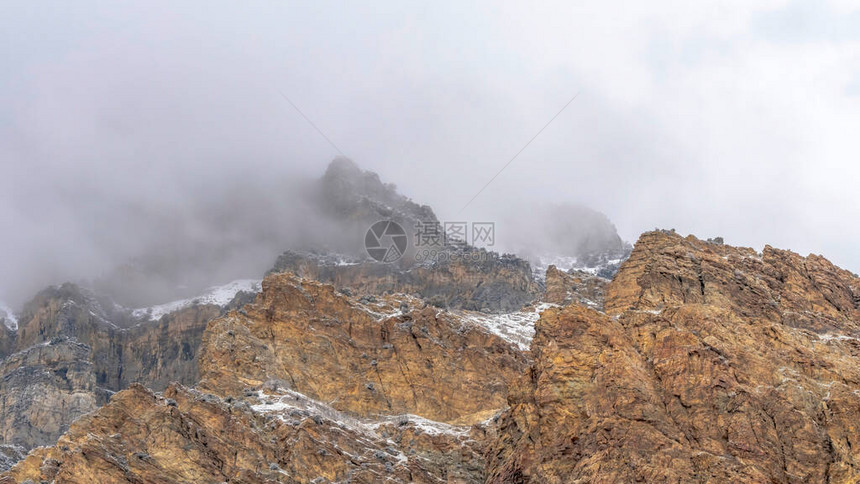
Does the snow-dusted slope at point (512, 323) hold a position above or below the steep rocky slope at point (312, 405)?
above

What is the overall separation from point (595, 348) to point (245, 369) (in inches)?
1943

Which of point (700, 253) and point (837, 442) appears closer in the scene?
point (837, 442)

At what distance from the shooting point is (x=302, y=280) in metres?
131

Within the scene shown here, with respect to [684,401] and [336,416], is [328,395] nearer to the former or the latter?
[336,416]

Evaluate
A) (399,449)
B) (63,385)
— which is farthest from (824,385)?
(63,385)

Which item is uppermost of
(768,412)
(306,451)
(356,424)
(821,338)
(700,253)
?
(700,253)

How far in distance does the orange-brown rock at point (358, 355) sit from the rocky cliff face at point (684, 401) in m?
28.7

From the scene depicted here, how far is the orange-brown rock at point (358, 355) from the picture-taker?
114875mm

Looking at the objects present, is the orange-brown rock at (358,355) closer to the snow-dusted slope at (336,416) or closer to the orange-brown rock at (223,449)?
the snow-dusted slope at (336,416)

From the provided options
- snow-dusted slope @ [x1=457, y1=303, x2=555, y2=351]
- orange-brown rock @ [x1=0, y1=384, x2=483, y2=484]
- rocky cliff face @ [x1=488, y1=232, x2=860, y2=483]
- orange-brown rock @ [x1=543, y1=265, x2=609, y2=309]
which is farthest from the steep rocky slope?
orange-brown rock @ [x1=543, y1=265, x2=609, y2=309]

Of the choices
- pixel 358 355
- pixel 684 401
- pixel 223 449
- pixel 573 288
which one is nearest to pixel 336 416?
pixel 358 355

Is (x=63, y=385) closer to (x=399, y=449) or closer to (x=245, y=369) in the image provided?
(x=245, y=369)

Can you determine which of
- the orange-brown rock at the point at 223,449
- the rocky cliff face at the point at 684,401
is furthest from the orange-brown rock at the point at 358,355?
the rocky cliff face at the point at 684,401

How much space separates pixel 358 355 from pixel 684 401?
55400mm
